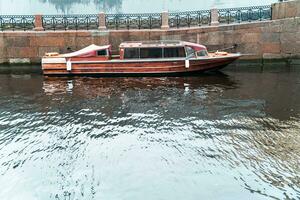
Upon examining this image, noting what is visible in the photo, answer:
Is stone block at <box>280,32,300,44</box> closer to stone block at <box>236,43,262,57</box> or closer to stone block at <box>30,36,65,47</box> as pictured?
stone block at <box>236,43,262,57</box>

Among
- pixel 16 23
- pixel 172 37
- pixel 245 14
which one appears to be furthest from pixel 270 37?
pixel 16 23

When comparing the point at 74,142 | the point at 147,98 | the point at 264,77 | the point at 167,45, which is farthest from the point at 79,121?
the point at 264,77

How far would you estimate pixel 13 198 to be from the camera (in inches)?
319

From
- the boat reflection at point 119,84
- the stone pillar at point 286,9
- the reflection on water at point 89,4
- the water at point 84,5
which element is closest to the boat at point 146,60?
the boat reflection at point 119,84

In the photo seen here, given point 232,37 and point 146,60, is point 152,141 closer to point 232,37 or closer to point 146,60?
point 146,60

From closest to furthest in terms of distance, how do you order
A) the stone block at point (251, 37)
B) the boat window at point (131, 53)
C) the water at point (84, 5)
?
the boat window at point (131, 53) → the stone block at point (251, 37) → the water at point (84, 5)

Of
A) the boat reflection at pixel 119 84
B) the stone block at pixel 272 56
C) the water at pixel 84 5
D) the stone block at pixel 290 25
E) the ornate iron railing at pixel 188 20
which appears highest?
the water at pixel 84 5

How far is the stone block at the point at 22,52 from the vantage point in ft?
78.4

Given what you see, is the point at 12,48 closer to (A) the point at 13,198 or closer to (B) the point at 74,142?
(B) the point at 74,142

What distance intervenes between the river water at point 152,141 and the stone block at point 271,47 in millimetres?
4507

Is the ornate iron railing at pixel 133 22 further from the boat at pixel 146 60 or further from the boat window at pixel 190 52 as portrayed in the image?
the boat window at pixel 190 52

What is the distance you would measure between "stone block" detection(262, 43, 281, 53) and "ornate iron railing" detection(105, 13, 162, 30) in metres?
6.73

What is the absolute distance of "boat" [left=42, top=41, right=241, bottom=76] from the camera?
20406 mm

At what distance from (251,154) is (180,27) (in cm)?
1540
